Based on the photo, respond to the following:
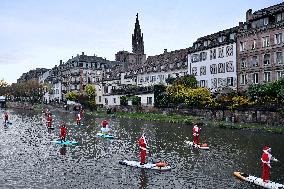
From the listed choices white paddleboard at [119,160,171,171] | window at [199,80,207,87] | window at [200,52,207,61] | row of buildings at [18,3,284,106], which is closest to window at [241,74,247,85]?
row of buildings at [18,3,284,106]

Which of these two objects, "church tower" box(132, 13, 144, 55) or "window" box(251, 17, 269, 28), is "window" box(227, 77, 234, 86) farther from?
"church tower" box(132, 13, 144, 55)

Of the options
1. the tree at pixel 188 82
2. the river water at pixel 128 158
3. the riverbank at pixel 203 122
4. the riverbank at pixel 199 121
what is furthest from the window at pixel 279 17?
the river water at pixel 128 158

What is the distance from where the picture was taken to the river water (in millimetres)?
21781

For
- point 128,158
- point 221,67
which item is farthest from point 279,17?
point 128,158

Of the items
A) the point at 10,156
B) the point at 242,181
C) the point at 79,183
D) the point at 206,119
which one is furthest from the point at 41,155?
the point at 206,119

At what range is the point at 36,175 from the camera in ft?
76.2

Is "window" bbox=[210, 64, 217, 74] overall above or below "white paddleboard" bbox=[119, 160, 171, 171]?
above

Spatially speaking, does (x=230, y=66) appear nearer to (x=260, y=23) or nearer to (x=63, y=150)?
(x=260, y=23)

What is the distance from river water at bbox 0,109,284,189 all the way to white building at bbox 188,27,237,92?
32153 mm

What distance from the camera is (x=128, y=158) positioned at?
29547 mm

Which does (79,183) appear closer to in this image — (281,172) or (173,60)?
(281,172)

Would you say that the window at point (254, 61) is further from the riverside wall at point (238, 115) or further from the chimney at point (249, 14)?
the riverside wall at point (238, 115)

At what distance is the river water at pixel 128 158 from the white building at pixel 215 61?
105ft

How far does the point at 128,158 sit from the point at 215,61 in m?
52.6
